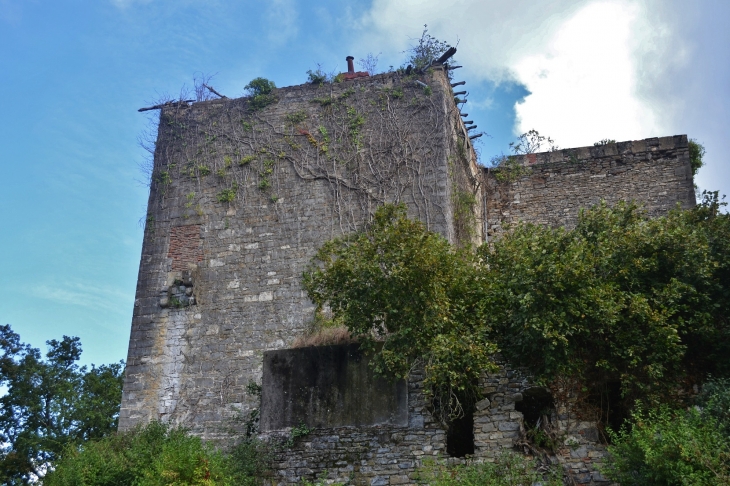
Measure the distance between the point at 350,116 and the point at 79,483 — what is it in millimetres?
7741

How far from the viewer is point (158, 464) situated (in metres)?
10.1

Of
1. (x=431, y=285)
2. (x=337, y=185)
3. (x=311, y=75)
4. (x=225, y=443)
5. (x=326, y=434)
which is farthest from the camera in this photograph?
(x=311, y=75)

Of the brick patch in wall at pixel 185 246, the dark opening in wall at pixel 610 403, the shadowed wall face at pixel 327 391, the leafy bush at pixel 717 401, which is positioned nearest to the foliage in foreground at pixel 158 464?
the shadowed wall face at pixel 327 391

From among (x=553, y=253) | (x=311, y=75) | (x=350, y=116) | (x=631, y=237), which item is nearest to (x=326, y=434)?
(x=553, y=253)

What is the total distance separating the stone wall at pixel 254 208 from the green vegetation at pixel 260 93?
110 mm

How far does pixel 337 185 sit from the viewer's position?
14414 millimetres

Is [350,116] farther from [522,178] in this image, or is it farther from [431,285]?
[431,285]

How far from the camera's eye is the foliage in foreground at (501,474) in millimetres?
9383

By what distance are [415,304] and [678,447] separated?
138 inches

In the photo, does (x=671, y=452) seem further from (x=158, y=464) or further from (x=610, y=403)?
(x=158, y=464)

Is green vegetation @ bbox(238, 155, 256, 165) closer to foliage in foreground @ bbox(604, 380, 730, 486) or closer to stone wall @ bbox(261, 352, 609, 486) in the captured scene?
stone wall @ bbox(261, 352, 609, 486)

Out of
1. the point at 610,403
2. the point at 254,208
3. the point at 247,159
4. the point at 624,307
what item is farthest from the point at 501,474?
the point at 247,159

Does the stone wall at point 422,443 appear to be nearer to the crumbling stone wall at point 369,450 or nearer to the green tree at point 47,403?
the crumbling stone wall at point 369,450

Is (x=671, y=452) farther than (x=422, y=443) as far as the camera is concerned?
No
